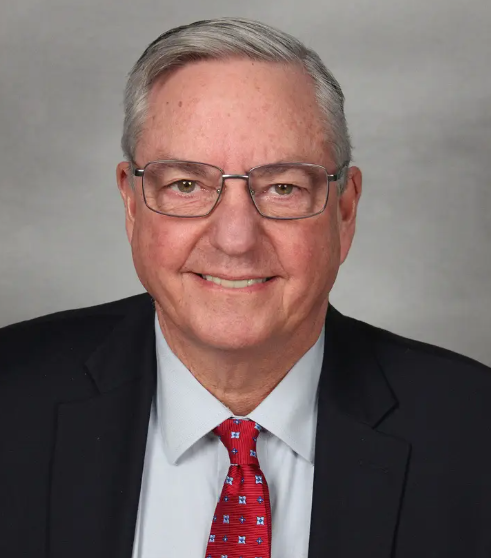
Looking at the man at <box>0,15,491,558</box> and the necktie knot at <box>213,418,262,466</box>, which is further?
the necktie knot at <box>213,418,262,466</box>

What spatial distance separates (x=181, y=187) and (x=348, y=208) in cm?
63

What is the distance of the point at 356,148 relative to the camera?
5.24 meters

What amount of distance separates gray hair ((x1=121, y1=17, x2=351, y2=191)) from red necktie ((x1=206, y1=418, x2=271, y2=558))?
0.94m

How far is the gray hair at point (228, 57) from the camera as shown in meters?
3.62

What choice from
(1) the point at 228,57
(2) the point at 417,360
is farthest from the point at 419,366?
(1) the point at 228,57

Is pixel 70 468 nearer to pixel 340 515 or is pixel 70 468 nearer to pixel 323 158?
pixel 340 515

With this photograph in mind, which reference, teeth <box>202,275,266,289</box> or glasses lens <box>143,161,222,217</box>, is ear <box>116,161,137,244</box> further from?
teeth <box>202,275,266,289</box>

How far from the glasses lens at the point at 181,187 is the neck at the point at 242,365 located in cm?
41

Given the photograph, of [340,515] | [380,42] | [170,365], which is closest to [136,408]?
[170,365]

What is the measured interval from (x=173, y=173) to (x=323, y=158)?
479 millimetres

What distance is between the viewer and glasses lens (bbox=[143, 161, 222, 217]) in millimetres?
3568

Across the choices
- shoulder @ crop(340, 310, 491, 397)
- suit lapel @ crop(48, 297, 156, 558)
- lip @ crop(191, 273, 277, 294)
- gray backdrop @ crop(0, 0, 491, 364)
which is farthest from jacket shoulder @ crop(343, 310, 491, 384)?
gray backdrop @ crop(0, 0, 491, 364)

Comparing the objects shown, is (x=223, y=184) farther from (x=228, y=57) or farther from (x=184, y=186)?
(x=228, y=57)

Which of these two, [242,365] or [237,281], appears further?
[242,365]
